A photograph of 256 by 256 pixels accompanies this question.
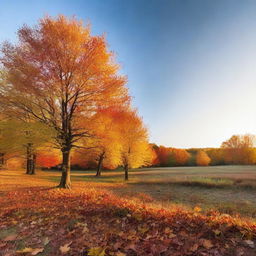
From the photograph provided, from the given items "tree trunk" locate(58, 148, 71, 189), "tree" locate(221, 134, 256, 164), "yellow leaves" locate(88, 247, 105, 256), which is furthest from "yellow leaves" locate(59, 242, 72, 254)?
"tree" locate(221, 134, 256, 164)

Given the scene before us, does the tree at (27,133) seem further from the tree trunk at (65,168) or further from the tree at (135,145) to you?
the tree at (135,145)

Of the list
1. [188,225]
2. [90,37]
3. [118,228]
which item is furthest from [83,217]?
[90,37]

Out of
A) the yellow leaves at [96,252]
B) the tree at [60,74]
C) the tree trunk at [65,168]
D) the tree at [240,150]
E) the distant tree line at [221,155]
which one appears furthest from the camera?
the distant tree line at [221,155]

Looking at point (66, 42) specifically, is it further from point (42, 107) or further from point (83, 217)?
point (83, 217)

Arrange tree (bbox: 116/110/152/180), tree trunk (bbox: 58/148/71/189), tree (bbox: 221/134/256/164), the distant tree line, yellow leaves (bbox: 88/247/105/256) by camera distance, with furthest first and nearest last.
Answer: the distant tree line, tree (bbox: 221/134/256/164), tree (bbox: 116/110/152/180), tree trunk (bbox: 58/148/71/189), yellow leaves (bbox: 88/247/105/256)

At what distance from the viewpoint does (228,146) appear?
6400cm

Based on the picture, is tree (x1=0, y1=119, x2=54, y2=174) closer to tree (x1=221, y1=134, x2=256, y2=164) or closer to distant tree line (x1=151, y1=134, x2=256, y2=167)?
distant tree line (x1=151, y1=134, x2=256, y2=167)

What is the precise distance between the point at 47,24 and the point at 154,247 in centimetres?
994

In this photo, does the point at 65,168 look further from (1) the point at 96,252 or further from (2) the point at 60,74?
(1) the point at 96,252

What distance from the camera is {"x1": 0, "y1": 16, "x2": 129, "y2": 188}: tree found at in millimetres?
7938

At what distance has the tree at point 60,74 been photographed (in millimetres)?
7938

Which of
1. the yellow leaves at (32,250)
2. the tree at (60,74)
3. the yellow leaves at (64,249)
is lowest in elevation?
the yellow leaves at (32,250)

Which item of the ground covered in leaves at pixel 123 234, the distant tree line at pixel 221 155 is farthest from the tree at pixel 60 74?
the distant tree line at pixel 221 155

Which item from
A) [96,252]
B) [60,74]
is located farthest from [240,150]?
[96,252]
